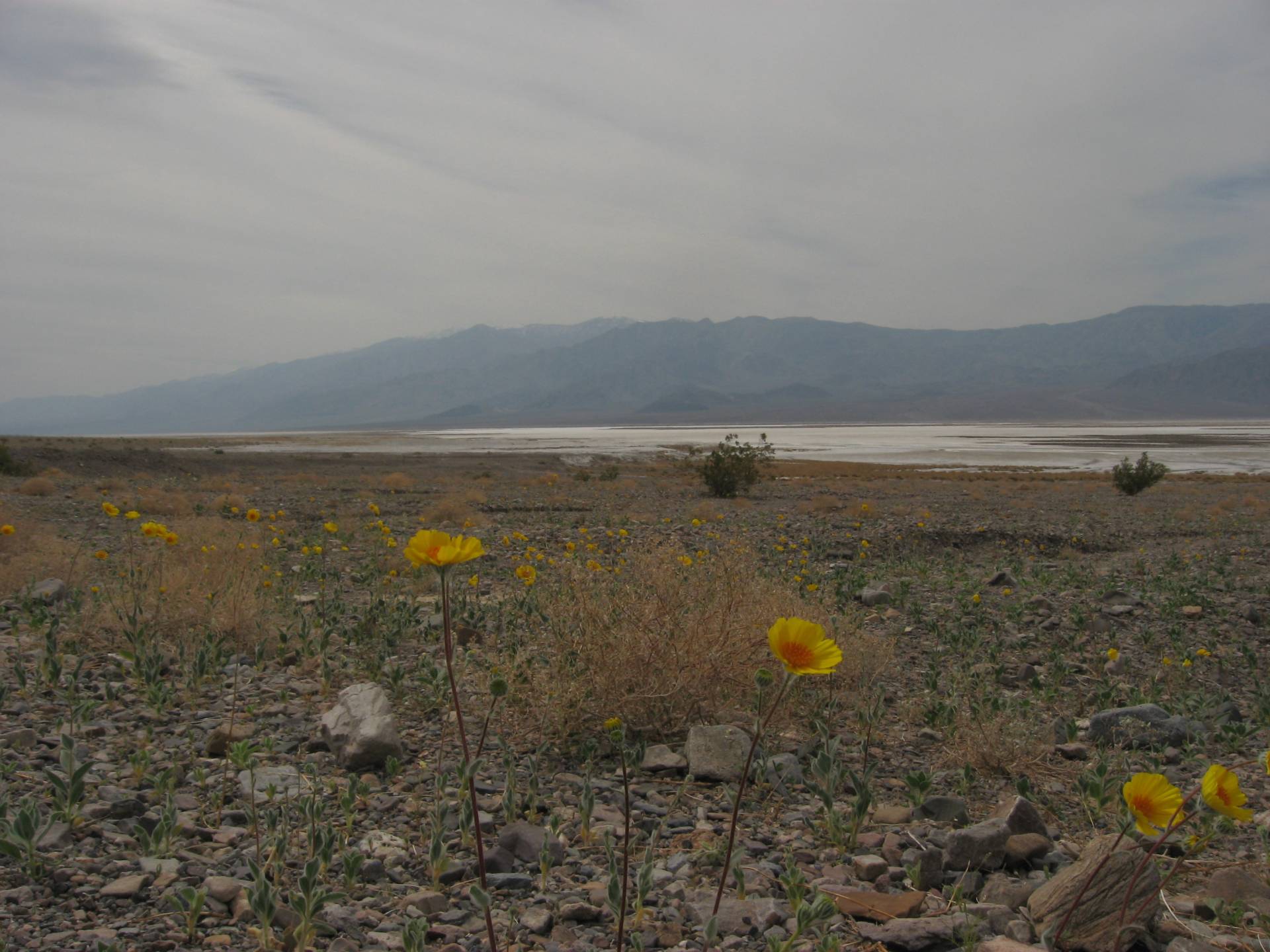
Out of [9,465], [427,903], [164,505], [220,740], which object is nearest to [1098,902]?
[427,903]

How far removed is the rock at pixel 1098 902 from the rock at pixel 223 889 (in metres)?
2.42

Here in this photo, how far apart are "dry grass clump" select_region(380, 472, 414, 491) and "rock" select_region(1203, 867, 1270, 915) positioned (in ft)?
66.4

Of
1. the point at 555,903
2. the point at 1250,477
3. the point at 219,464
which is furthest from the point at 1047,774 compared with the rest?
the point at 1250,477

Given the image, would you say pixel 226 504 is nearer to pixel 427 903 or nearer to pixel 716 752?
pixel 716 752

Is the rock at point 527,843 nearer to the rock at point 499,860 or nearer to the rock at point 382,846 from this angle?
the rock at point 499,860

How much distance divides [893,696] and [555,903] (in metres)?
3.04

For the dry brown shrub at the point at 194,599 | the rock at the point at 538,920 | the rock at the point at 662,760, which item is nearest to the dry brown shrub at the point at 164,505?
the dry brown shrub at the point at 194,599

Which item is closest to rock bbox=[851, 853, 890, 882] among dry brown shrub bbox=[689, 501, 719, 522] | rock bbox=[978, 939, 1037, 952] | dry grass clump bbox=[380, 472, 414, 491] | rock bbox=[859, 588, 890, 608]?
rock bbox=[978, 939, 1037, 952]

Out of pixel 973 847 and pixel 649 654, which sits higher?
pixel 649 654

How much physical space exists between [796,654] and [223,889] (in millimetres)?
1955

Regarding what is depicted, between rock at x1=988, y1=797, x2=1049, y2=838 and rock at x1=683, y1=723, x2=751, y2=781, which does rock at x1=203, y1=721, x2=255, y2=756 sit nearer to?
rock at x1=683, y1=723, x2=751, y2=781

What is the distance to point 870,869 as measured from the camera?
2803 millimetres

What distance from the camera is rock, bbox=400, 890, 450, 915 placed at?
8.22ft

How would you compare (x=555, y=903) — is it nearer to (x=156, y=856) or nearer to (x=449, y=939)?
(x=449, y=939)
